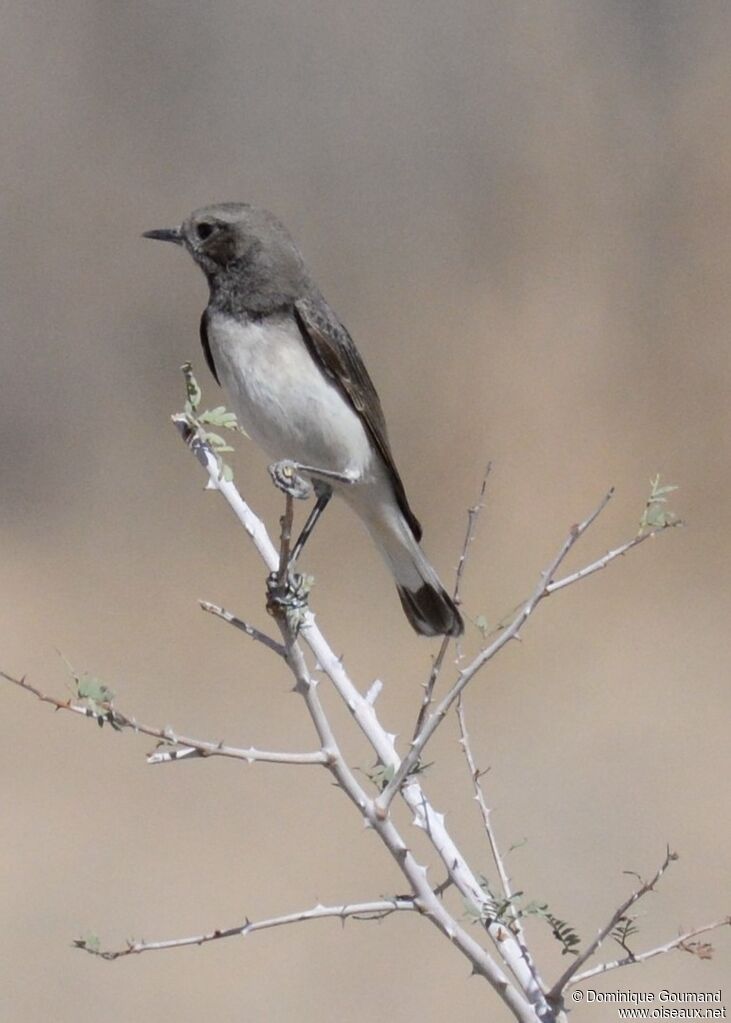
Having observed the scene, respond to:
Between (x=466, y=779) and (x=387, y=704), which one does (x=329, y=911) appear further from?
(x=387, y=704)

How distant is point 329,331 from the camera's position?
3105mm

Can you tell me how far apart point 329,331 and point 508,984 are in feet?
5.43

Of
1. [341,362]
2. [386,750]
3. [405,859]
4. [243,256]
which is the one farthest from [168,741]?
[243,256]

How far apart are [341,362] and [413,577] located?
0.58m

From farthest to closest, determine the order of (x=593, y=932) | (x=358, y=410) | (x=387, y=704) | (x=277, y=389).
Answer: (x=387, y=704)
(x=593, y=932)
(x=358, y=410)
(x=277, y=389)

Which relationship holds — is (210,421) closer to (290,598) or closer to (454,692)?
(290,598)

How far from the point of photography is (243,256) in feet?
10.2

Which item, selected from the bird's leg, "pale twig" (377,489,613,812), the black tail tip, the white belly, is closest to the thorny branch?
"pale twig" (377,489,613,812)

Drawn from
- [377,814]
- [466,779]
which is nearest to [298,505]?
[466,779]

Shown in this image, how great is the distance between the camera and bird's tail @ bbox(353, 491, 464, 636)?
328cm

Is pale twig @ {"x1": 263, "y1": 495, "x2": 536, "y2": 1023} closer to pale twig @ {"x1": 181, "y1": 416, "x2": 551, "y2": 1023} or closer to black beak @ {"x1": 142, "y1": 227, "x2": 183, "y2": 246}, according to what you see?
pale twig @ {"x1": 181, "y1": 416, "x2": 551, "y2": 1023}

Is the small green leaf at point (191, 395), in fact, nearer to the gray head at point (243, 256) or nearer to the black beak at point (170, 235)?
the gray head at point (243, 256)

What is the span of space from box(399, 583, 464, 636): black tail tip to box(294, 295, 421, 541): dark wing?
0.79 ft

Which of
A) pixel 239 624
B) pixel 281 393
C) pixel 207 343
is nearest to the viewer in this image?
pixel 239 624
